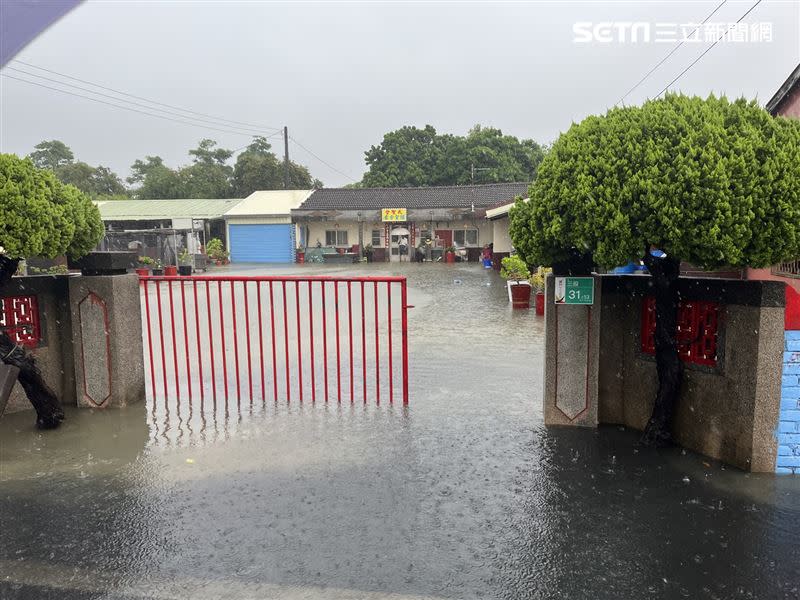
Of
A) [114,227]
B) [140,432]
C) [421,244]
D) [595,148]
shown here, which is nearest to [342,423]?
[140,432]

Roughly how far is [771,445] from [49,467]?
5511 mm

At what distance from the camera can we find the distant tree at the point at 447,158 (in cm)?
4706

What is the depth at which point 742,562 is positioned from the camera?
318 centimetres

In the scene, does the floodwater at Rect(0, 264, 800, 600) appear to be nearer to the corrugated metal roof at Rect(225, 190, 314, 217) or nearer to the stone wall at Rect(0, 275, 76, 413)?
the stone wall at Rect(0, 275, 76, 413)

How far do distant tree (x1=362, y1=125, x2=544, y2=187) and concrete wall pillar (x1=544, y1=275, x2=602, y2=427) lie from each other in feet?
138

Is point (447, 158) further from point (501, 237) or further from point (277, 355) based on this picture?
point (277, 355)

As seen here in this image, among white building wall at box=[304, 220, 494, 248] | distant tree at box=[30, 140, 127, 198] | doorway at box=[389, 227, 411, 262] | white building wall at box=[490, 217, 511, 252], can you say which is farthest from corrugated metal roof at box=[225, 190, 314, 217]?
distant tree at box=[30, 140, 127, 198]

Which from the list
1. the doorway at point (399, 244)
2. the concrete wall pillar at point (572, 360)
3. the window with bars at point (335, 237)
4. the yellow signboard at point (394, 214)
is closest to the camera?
the concrete wall pillar at point (572, 360)

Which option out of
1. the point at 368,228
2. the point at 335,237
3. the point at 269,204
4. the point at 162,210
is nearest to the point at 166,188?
the point at 162,210

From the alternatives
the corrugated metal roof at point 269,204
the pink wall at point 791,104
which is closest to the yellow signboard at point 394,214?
the corrugated metal roof at point 269,204

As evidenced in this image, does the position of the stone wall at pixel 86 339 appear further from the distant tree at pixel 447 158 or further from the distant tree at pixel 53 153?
the distant tree at pixel 53 153

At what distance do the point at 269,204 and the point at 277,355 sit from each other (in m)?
30.6

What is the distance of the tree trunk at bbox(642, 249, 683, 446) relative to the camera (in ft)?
15.2

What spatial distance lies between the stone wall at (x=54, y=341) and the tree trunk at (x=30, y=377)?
51cm
